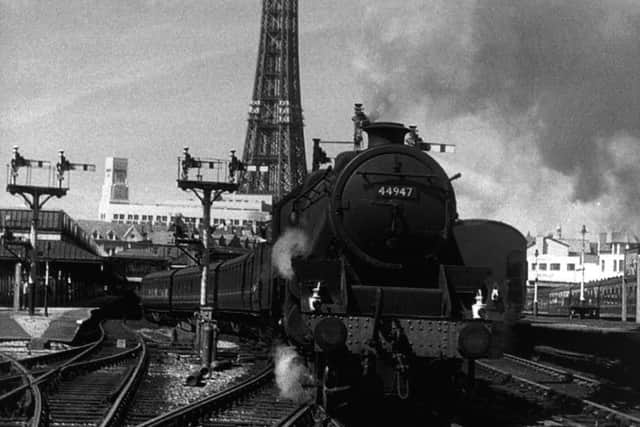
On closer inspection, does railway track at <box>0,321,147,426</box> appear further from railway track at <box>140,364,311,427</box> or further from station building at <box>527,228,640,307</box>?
station building at <box>527,228,640,307</box>

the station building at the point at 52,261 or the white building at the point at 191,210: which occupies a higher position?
the white building at the point at 191,210

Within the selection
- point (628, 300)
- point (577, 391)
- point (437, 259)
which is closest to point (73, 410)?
point (437, 259)

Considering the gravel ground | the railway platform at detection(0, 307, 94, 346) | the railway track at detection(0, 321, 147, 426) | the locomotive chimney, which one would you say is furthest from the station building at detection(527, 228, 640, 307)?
the locomotive chimney

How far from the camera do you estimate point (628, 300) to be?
42031 mm

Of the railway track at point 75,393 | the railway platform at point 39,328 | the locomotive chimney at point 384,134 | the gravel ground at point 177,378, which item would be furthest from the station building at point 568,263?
the locomotive chimney at point 384,134

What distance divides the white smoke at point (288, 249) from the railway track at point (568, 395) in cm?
433

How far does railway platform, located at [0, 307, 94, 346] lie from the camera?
31275 millimetres

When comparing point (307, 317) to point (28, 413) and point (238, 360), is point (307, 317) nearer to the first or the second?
point (28, 413)

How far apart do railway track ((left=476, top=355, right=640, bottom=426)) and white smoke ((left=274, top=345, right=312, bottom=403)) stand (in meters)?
3.77

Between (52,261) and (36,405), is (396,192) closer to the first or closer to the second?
(36,405)

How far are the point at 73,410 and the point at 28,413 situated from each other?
1188 millimetres

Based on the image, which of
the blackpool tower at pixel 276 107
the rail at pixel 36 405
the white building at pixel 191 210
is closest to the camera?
the rail at pixel 36 405

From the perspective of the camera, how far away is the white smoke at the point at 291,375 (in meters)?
15.6

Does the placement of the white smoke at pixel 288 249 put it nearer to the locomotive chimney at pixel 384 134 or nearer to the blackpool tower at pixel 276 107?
the locomotive chimney at pixel 384 134
